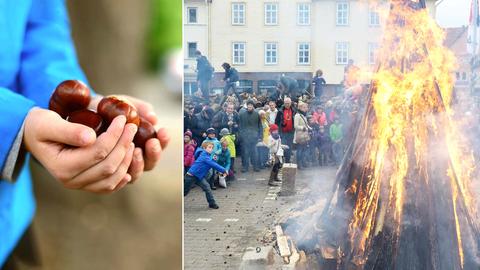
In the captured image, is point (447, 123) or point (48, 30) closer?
point (48, 30)

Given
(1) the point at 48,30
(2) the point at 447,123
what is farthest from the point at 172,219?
(2) the point at 447,123

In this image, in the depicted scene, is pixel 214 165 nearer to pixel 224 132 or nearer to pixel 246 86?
pixel 224 132

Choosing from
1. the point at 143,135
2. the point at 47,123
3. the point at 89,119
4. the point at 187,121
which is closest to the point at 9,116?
the point at 47,123

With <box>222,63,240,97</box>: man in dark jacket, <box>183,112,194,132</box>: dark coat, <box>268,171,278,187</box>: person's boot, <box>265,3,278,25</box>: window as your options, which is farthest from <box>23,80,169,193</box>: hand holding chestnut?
<box>265,3,278,25</box>: window

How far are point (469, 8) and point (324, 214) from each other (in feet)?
2.79

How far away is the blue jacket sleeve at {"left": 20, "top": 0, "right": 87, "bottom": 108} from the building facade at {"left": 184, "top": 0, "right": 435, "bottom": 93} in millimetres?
406

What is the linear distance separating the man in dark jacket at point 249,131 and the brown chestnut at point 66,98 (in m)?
0.53

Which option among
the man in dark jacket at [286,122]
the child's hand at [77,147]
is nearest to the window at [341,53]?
the man in dark jacket at [286,122]

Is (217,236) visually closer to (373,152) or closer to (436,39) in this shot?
(373,152)

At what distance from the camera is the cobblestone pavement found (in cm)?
178

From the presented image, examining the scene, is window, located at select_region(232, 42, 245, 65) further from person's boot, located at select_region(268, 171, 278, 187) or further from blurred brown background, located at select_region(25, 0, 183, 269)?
person's boot, located at select_region(268, 171, 278, 187)

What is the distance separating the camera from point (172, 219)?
1.98 metres

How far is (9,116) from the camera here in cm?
137

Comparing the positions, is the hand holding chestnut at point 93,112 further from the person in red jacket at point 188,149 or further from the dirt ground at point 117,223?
the dirt ground at point 117,223
